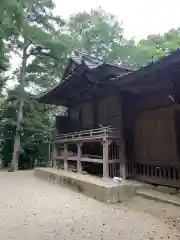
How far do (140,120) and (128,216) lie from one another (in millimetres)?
4306

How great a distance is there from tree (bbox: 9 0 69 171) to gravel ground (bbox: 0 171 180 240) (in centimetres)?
910

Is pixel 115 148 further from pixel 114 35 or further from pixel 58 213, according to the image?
pixel 114 35

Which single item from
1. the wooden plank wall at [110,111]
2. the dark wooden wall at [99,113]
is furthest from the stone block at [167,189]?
the dark wooden wall at [99,113]

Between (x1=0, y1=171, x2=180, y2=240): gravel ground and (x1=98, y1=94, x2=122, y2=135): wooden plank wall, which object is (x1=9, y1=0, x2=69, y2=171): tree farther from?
(x1=0, y1=171, x2=180, y2=240): gravel ground

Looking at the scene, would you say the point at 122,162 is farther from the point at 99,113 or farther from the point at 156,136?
the point at 99,113

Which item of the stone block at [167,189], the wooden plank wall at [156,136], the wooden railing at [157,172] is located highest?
the wooden plank wall at [156,136]

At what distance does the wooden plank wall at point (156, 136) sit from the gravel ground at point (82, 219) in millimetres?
1914

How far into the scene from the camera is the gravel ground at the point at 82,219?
4224 mm

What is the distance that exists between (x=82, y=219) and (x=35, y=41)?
12.6m

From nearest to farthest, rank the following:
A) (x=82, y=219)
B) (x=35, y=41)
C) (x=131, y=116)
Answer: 1. (x=82, y=219)
2. (x=131, y=116)
3. (x=35, y=41)

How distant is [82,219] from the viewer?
16.7 ft

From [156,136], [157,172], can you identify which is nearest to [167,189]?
[157,172]

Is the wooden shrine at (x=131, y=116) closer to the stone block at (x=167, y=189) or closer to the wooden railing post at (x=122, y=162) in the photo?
the wooden railing post at (x=122, y=162)

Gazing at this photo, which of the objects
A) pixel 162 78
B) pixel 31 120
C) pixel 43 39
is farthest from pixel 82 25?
pixel 162 78
